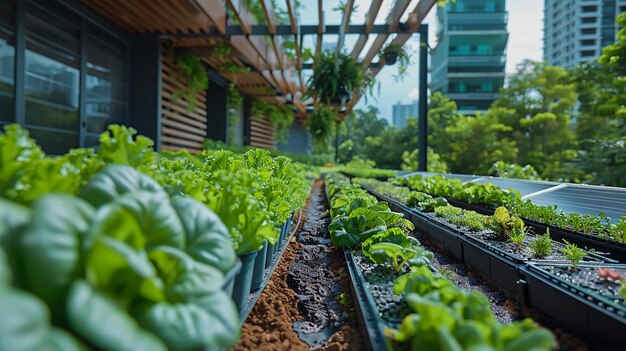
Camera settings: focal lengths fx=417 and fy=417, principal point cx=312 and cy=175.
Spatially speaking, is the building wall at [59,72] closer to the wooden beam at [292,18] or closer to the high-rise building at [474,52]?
the wooden beam at [292,18]

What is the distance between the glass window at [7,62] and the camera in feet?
13.0

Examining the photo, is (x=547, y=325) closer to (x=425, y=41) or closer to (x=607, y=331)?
(x=607, y=331)

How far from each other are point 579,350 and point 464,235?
142 cm

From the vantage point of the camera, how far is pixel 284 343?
5.01 feet

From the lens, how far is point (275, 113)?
14312 millimetres

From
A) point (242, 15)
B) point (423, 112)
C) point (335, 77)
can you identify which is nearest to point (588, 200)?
point (335, 77)

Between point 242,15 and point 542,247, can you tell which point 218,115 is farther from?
point 542,247

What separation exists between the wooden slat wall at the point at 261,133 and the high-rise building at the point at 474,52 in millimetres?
40037

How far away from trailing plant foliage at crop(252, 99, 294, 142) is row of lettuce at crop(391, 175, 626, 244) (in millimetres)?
7982

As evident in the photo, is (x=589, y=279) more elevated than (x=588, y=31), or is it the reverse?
(x=588, y=31)

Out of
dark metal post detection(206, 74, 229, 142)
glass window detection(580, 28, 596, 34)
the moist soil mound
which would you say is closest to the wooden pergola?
dark metal post detection(206, 74, 229, 142)

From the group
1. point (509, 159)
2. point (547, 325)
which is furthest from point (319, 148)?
point (509, 159)

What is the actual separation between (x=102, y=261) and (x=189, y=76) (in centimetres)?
722

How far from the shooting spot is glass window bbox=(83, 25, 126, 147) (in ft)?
17.6
